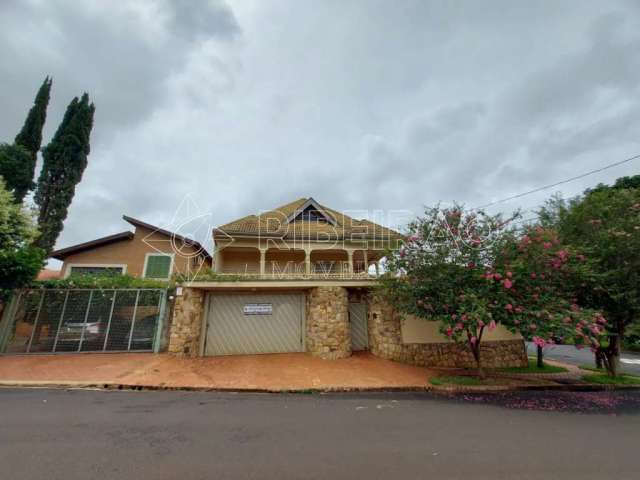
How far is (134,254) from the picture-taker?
13648 millimetres

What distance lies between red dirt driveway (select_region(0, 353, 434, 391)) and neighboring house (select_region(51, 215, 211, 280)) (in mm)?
5501

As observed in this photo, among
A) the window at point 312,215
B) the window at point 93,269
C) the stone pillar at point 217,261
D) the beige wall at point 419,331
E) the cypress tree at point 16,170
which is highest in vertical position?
the cypress tree at point 16,170

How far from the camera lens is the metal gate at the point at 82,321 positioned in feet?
27.4

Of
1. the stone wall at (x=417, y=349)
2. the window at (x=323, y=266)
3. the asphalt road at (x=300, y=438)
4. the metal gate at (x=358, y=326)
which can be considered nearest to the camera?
the asphalt road at (x=300, y=438)

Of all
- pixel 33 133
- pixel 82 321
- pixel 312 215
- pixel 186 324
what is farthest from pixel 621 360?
pixel 33 133

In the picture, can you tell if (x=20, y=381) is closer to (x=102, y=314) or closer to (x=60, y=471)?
(x=102, y=314)

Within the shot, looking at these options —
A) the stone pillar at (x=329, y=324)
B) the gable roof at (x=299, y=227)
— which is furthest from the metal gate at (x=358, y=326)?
the gable roof at (x=299, y=227)

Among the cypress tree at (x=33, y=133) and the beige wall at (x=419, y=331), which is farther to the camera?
the cypress tree at (x=33, y=133)

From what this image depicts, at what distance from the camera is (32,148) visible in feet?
47.2

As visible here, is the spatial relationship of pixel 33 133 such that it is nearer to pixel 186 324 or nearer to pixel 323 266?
pixel 186 324

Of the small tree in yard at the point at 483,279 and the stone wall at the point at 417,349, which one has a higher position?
the small tree in yard at the point at 483,279

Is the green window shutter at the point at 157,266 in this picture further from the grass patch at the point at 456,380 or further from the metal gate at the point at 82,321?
the grass patch at the point at 456,380

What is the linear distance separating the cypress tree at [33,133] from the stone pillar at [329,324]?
16.6 m

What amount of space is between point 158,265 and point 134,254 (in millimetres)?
1410
